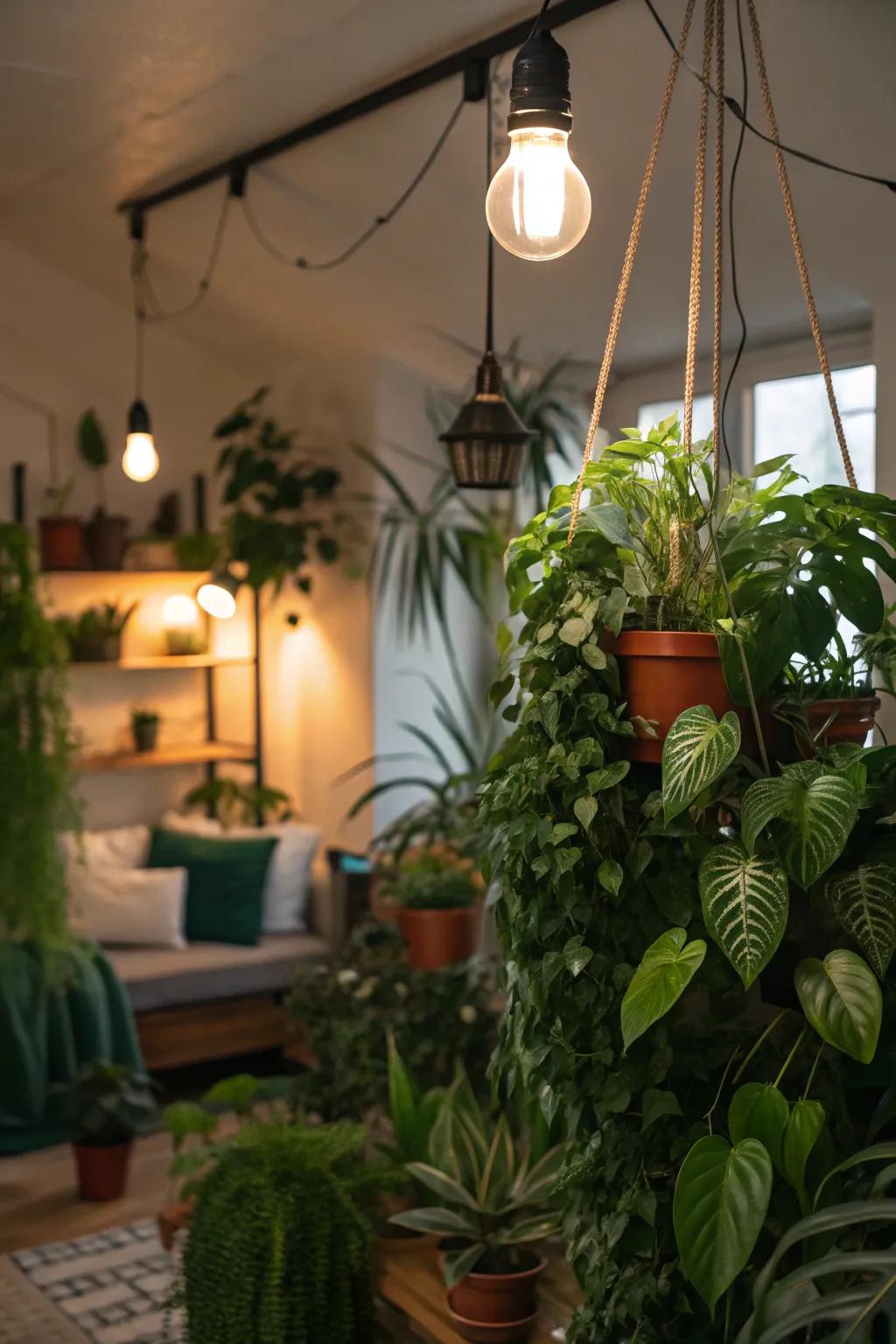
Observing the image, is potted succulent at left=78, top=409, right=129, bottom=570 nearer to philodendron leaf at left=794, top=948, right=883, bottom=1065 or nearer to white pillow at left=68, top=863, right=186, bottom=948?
white pillow at left=68, top=863, right=186, bottom=948

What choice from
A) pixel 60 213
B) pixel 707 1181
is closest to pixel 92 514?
pixel 60 213

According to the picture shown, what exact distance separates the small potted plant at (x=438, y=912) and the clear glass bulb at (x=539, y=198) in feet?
8.16

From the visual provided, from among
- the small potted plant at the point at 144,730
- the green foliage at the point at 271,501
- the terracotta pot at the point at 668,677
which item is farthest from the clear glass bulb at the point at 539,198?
the small potted plant at the point at 144,730

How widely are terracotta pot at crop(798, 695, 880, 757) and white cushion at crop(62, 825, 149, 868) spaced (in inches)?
146

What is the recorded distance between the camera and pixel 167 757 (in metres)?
5.46

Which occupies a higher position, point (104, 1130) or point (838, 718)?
point (838, 718)

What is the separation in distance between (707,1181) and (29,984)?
3.15 m

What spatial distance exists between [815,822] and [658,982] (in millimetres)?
271

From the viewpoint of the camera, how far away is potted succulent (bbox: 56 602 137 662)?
529cm

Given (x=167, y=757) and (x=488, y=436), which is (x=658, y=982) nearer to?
(x=488, y=436)

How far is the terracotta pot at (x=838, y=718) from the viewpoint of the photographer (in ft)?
6.31

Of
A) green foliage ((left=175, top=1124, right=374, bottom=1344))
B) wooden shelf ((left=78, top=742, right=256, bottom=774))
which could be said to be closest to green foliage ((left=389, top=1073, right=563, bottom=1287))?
green foliage ((left=175, top=1124, right=374, bottom=1344))

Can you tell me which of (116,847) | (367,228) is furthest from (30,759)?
(367,228)

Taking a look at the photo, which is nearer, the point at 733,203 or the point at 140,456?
the point at 733,203
